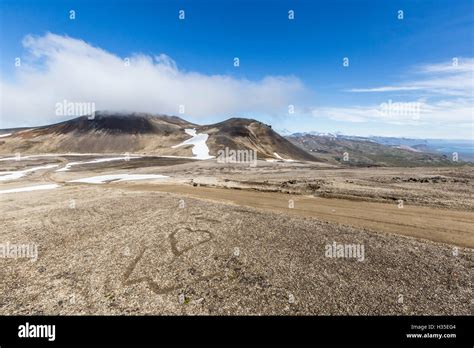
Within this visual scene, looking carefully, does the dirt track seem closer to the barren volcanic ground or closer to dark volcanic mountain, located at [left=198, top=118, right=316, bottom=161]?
the barren volcanic ground

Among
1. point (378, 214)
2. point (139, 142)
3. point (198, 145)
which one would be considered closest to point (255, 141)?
point (198, 145)

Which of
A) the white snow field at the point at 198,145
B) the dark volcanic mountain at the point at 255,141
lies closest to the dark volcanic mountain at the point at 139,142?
the dark volcanic mountain at the point at 255,141

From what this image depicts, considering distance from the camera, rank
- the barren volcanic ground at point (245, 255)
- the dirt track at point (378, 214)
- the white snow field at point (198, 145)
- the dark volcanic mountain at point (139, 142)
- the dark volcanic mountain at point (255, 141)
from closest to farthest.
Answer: the barren volcanic ground at point (245, 255) → the dirt track at point (378, 214) → the white snow field at point (198, 145) → the dark volcanic mountain at point (255, 141) → the dark volcanic mountain at point (139, 142)

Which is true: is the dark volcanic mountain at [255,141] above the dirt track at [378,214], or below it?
above

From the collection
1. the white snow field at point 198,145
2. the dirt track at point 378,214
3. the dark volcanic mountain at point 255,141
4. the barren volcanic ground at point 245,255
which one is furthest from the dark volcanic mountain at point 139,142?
the barren volcanic ground at point 245,255

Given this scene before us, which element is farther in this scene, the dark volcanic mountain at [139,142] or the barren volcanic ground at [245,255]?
the dark volcanic mountain at [139,142]

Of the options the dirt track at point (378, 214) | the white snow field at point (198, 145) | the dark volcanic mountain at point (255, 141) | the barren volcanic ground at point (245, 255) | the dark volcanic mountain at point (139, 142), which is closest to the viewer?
the barren volcanic ground at point (245, 255)

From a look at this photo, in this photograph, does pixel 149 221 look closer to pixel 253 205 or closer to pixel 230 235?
pixel 230 235

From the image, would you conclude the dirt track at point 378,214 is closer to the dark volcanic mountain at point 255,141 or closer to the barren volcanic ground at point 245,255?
the barren volcanic ground at point 245,255
